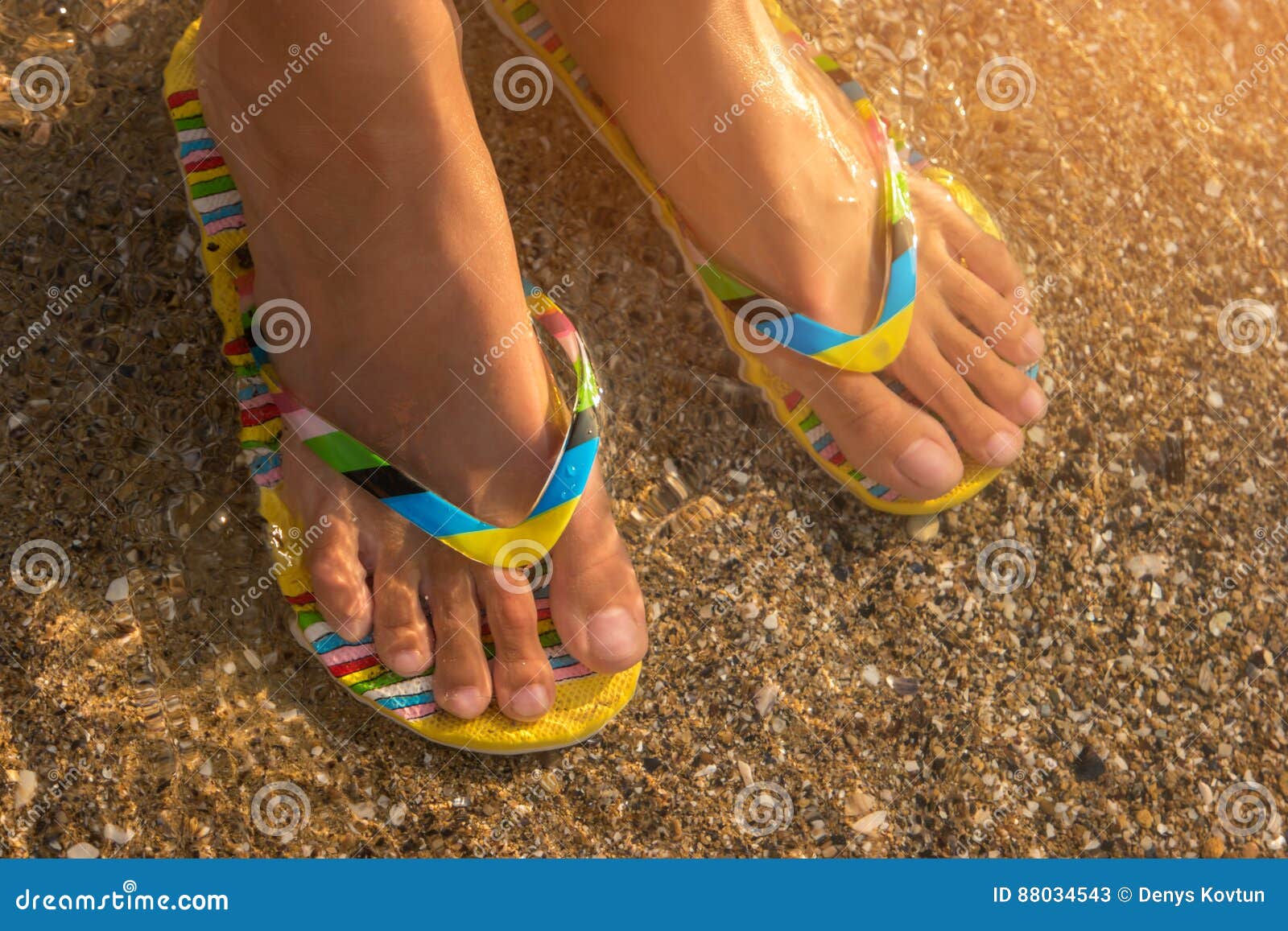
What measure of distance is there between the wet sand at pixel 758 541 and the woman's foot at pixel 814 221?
12cm

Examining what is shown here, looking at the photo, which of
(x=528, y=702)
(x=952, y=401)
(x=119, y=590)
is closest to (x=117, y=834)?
(x=119, y=590)

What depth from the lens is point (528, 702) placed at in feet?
5.44

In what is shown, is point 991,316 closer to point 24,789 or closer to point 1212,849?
point 1212,849

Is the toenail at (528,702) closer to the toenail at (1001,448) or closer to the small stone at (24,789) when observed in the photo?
the small stone at (24,789)

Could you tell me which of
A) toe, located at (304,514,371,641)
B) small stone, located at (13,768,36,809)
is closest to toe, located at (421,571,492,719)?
toe, located at (304,514,371,641)

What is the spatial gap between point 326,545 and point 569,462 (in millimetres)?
404

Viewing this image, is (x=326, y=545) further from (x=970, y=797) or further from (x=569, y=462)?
(x=970, y=797)

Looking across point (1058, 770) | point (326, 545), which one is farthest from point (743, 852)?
point (326, 545)

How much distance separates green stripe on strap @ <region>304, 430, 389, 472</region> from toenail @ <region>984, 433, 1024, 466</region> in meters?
1.07

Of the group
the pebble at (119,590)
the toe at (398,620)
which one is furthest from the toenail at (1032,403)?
the pebble at (119,590)

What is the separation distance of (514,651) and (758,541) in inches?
18.8

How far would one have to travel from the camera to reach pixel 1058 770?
1847 mm

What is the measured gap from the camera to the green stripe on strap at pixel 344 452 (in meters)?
1.59

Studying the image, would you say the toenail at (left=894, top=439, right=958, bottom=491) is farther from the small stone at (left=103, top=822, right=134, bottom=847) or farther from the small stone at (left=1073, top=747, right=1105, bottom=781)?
the small stone at (left=103, top=822, right=134, bottom=847)
